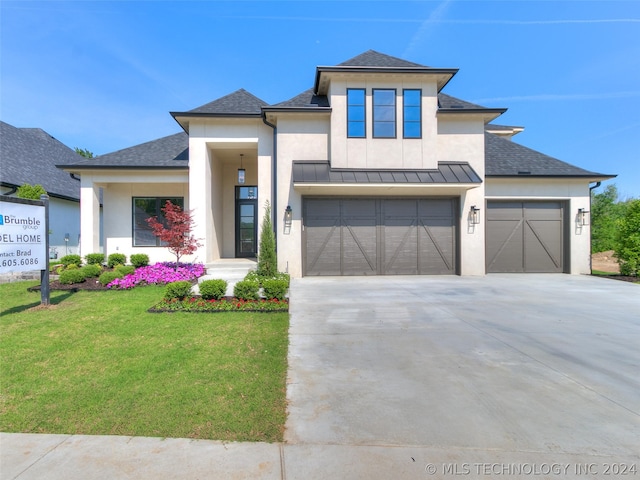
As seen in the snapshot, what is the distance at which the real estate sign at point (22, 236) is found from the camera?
19.9ft

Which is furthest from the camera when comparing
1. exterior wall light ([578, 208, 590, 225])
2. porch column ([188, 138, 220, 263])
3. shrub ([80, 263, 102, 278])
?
exterior wall light ([578, 208, 590, 225])

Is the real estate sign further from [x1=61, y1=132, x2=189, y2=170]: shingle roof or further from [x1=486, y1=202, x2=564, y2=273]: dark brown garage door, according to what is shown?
[x1=486, y1=202, x2=564, y2=273]: dark brown garage door

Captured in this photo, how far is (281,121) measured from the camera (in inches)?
453

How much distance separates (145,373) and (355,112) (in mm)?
10355

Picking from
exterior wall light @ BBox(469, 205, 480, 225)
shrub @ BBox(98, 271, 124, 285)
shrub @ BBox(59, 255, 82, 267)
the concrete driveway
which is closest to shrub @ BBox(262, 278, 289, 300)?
the concrete driveway

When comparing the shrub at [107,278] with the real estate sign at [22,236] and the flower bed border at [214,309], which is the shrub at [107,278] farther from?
the flower bed border at [214,309]

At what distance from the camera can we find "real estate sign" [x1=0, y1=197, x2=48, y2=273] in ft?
19.9

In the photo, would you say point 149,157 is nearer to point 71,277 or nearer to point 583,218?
point 71,277

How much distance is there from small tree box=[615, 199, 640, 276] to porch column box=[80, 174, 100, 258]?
68.1ft

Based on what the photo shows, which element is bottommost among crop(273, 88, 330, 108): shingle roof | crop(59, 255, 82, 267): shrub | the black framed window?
crop(59, 255, 82, 267): shrub

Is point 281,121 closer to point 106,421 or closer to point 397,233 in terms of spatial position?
point 397,233

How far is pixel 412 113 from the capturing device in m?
11.4

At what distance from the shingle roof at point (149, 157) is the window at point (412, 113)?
878 centimetres

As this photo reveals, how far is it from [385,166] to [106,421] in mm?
10512
